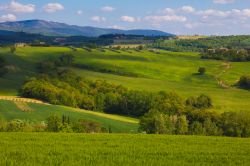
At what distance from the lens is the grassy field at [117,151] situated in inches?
1110

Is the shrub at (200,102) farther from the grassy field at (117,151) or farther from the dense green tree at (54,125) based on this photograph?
the grassy field at (117,151)

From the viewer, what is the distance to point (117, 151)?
3194 centimetres

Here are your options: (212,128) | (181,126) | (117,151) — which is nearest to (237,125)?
(212,128)

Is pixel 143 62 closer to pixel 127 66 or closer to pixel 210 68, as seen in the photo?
pixel 127 66

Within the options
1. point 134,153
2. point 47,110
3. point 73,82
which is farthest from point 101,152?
point 73,82

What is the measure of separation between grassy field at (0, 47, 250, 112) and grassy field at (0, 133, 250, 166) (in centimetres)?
8028

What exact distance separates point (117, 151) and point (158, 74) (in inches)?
5674

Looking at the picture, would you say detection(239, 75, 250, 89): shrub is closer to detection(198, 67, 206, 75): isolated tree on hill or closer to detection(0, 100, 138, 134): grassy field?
detection(198, 67, 206, 75): isolated tree on hill

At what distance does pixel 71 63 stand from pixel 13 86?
2251 inches

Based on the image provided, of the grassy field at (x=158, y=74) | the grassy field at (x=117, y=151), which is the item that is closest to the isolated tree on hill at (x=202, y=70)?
the grassy field at (x=158, y=74)

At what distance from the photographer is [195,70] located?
179625 mm

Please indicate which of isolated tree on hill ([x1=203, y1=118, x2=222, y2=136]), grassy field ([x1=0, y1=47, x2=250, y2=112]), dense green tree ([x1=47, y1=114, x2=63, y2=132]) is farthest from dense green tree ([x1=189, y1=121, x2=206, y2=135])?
grassy field ([x1=0, y1=47, x2=250, y2=112])

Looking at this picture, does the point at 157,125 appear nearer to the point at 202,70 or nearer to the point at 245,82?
the point at 245,82

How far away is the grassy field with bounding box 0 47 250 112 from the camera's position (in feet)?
438
